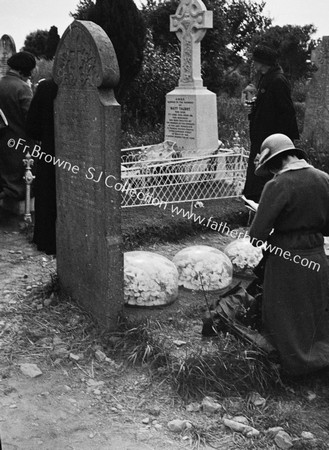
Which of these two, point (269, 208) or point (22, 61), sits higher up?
point (22, 61)

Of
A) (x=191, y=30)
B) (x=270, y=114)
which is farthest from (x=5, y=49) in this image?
(x=270, y=114)

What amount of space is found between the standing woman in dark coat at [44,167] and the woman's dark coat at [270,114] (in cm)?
281

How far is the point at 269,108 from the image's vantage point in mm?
7539

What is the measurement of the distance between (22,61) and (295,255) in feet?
16.8

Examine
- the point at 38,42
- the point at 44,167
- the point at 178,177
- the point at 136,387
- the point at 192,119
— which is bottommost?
the point at 136,387

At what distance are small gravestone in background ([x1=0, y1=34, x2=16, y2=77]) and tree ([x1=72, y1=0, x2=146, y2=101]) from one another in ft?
9.88

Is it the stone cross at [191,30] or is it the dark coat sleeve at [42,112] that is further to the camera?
the stone cross at [191,30]

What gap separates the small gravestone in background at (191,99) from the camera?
1064 centimetres

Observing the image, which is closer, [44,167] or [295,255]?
[295,255]

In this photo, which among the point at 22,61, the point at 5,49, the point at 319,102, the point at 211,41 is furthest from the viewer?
the point at 211,41

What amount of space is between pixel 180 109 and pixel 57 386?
24.6 feet

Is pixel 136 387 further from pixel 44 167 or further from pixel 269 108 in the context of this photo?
pixel 269 108

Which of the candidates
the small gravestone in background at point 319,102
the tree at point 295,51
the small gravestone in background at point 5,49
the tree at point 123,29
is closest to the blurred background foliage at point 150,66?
the tree at point 123,29

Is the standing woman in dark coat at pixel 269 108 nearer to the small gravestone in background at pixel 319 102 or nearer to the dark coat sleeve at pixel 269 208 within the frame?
the dark coat sleeve at pixel 269 208
